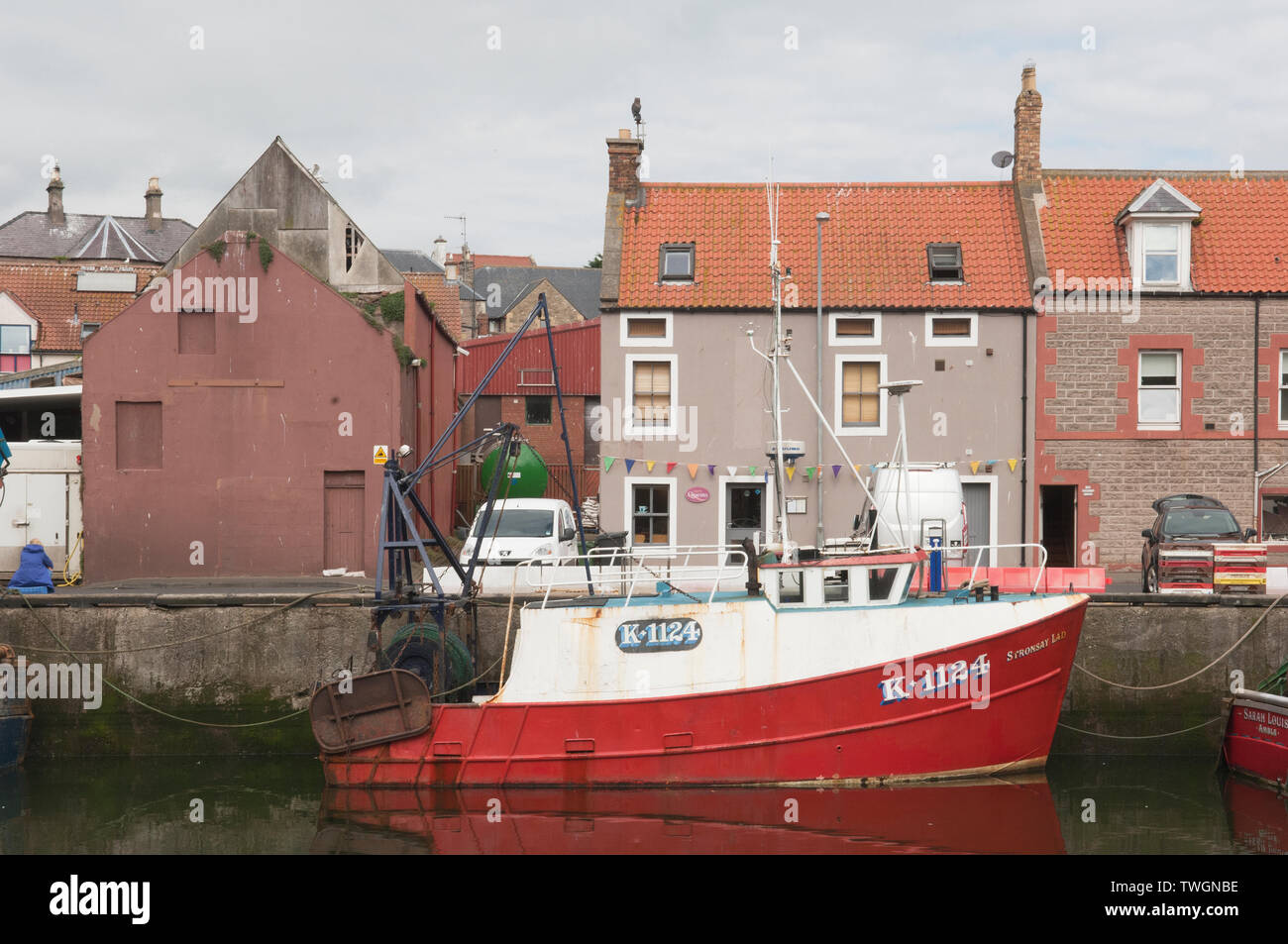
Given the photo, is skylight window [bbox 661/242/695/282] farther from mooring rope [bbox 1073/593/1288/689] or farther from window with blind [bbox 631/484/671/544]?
mooring rope [bbox 1073/593/1288/689]

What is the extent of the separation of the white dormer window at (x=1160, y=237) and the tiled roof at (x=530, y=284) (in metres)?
39.3

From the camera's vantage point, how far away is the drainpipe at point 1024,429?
2403 cm

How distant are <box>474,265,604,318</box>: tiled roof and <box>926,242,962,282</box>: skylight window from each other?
3748 cm

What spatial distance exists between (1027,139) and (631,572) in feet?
49.7

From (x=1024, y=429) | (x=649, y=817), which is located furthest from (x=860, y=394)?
(x=649, y=817)

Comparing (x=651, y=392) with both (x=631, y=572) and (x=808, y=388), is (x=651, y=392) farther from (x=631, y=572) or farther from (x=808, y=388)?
(x=631, y=572)

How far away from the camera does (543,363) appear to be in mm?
38094

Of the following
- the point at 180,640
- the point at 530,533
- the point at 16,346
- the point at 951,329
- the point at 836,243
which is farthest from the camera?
the point at 16,346

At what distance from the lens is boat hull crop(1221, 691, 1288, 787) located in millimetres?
15820

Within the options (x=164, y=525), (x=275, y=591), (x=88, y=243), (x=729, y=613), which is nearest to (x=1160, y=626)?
(x=729, y=613)

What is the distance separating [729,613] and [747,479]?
8690mm

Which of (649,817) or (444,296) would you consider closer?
(649,817)

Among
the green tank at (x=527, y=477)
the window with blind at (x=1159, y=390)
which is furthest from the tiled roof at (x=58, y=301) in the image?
the window with blind at (x=1159, y=390)

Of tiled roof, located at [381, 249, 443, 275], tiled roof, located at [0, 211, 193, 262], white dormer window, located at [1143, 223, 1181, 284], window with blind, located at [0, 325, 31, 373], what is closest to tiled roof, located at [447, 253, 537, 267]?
tiled roof, located at [381, 249, 443, 275]
